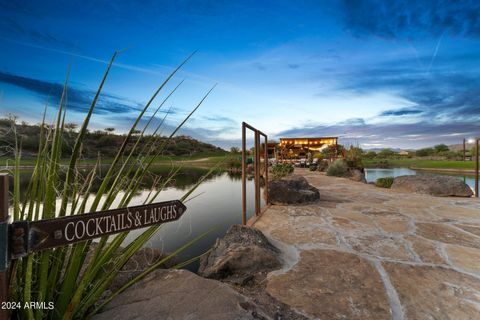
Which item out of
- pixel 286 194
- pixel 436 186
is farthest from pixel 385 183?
pixel 286 194

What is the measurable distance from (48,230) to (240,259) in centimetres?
165

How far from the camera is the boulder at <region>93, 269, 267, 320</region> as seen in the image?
3.96ft

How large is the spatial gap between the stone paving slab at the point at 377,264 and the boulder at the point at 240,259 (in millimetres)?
154

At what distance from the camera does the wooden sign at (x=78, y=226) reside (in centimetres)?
71

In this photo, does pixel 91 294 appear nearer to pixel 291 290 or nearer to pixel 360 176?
pixel 291 290

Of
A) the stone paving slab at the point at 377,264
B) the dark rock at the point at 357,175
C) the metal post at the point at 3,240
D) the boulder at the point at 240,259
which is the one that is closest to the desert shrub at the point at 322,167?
the dark rock at the point at 357,175

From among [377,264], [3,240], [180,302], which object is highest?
[3,240]

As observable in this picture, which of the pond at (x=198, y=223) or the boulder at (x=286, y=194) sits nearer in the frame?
the pond at (x=198, y=223)

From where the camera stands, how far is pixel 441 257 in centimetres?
238

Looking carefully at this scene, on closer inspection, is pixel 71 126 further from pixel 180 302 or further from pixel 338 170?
pixel 338 170

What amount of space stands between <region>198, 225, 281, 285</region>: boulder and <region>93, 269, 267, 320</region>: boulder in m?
0.54

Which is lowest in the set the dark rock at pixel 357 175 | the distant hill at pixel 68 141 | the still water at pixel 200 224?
the still water at pixel 200 224

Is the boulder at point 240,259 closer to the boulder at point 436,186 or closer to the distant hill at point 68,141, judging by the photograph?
the distant hill at point 68,141

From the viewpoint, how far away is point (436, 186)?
6.14 m
